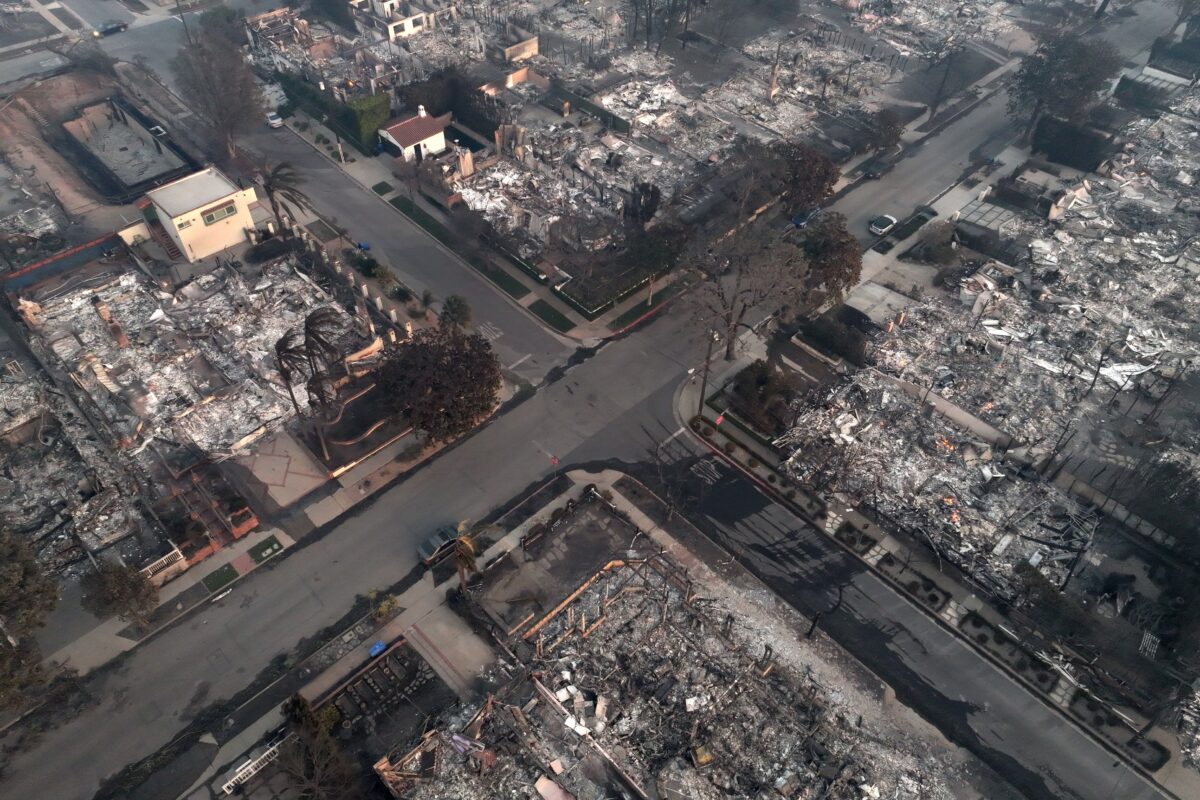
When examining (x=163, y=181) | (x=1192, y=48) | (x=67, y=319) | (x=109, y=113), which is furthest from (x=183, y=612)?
(x=1192, y=48)

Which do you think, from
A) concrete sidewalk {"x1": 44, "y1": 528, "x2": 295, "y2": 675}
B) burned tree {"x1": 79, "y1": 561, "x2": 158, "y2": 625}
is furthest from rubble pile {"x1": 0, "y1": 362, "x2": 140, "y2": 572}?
burned tree {"x1": 79, "y1": 561, "x2": 158, "y2": 625}

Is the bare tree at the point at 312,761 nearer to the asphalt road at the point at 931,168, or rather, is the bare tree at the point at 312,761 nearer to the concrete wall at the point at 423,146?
the concrete wall at the point at 423,146

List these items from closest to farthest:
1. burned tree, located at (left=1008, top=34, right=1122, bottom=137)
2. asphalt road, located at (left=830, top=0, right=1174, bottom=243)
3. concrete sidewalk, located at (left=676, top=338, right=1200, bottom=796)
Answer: concrete sidewalk, located at (left=676, top=338, right=1200, bottom=796) → asphalt road, located at (left=830, top=0, right=1174, bottom=243) → burned tree, located at (left=1008, top=34, right=1122, bottom=137)

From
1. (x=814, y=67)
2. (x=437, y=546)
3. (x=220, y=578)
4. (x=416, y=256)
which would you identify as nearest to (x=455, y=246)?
(x=416, y=256)

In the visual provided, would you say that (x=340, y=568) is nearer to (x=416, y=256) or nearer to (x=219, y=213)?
(x=416, y=256)

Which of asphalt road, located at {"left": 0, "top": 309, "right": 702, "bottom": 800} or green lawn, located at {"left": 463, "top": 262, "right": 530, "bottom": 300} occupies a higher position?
green lawn, located at {"left": 463, "top": 262, "right": 530, "bottom": 300}

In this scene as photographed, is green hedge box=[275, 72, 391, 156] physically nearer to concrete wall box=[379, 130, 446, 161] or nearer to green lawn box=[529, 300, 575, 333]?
concrete wall box=[379, 130, 446, 161]

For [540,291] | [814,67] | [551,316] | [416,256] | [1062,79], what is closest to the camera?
[551,316]

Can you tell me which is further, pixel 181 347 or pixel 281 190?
pixel 281 190
